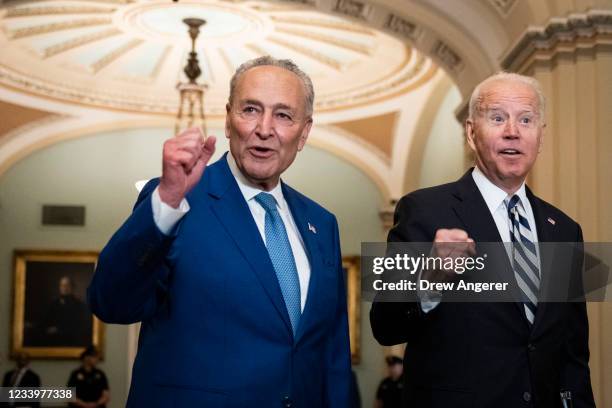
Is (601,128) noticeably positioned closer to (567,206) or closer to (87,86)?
(567,206)

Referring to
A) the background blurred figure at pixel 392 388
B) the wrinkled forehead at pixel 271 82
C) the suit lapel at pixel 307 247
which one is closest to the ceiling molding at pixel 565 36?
the suit lapel at pixel 307 247

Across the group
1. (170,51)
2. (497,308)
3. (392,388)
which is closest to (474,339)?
(497,308)

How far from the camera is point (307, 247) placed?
2.68 meters

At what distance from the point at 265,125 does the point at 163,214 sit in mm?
513

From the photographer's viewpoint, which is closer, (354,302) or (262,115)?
(262,115)

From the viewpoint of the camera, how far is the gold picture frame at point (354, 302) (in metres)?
14.0

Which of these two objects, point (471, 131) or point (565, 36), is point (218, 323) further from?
point (565, 36)

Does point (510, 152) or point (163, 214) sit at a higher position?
point (510, 152)

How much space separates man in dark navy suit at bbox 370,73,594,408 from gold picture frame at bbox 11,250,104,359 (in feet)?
37.7

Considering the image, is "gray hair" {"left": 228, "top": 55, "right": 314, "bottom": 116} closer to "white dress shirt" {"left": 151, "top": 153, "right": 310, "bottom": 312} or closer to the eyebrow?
the eyebrow

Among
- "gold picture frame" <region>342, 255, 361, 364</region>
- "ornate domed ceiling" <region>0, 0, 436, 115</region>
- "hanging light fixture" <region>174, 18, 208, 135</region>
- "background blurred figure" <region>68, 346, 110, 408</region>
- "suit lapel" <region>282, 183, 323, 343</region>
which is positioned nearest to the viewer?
"suit lapel" <region>282, 183, 323, 343</region>

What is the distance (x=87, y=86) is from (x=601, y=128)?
9.24 metres

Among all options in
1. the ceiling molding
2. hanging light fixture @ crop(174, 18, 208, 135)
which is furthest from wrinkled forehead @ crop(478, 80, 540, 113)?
hanging light fixture @ crop(174, 18, 208, 135)

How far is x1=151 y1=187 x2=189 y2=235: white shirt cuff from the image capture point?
7.13 feet
